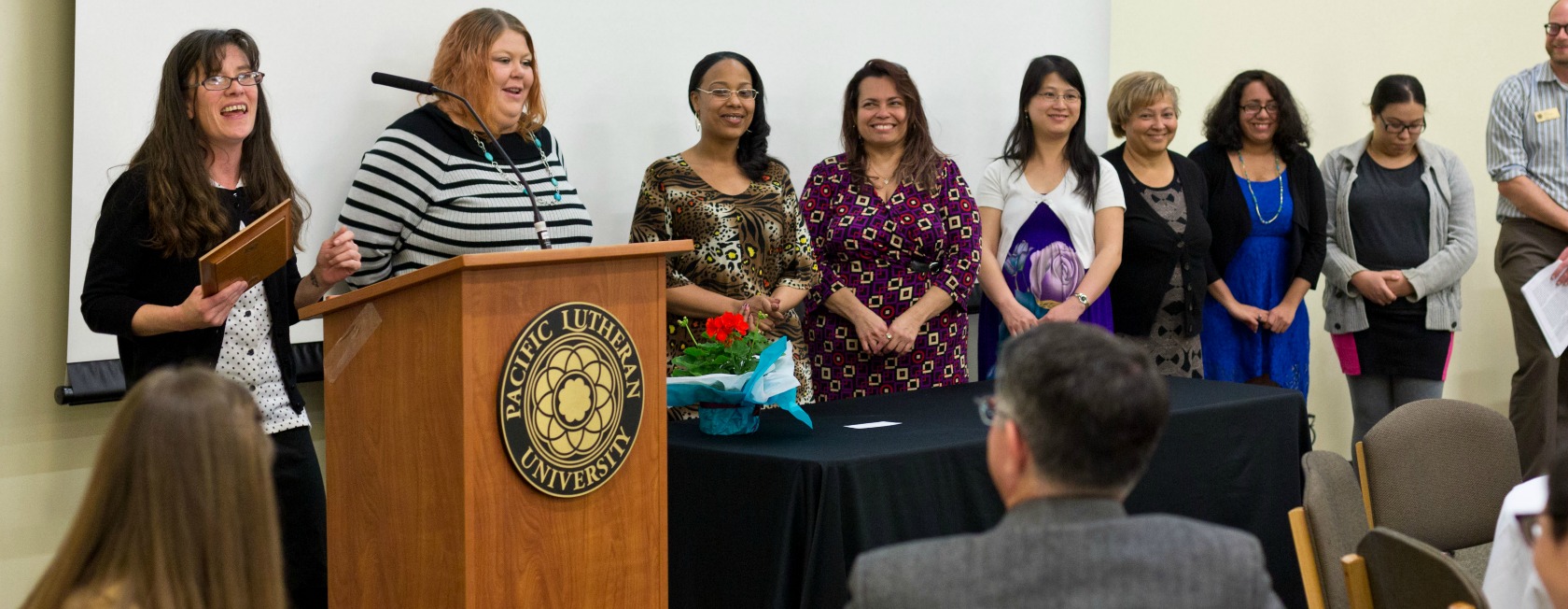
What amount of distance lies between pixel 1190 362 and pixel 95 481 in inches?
156

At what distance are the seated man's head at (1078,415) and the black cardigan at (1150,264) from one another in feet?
10.9

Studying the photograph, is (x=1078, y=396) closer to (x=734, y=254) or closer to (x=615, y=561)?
(x=615, y=561)

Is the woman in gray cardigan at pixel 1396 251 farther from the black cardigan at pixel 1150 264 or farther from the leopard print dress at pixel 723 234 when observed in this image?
the leopard print dress at pixel 723 234

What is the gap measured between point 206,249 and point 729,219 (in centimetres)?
145

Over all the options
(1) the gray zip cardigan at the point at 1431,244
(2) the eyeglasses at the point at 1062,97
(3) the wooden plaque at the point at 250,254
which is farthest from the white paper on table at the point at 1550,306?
(3) the wooden plaque at the point at 250,254

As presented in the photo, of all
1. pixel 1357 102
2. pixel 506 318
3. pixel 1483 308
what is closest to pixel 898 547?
pixel 506 318

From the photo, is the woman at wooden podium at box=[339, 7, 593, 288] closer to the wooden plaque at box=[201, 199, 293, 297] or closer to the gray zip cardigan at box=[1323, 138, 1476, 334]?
the wooden plaque at box=[201, 199, 293, 297]

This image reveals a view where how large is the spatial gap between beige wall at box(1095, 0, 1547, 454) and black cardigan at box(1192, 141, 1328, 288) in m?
0.78

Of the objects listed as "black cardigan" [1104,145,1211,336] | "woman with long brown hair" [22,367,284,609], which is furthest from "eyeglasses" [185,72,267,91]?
"black cardigan" [1104,145,1211,336]

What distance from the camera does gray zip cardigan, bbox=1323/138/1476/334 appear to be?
529cm

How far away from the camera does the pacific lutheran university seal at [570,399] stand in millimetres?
2305

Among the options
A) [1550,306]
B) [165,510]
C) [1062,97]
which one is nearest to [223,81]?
[165,510]

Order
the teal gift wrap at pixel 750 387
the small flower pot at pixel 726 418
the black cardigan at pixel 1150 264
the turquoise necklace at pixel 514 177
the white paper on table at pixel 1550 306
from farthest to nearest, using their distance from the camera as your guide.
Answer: the white paper on table at pixel 1550 306
the black cardigan at pixel 1150 264
the turquoise necklace at pixel 514 177
the small flower pot at pixel 726 418
the teal gift wrap at pixel 750 387

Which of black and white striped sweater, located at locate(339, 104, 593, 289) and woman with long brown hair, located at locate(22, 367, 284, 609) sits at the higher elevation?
black and white striped sweater, located at locate(339, 104, 593, 289)
